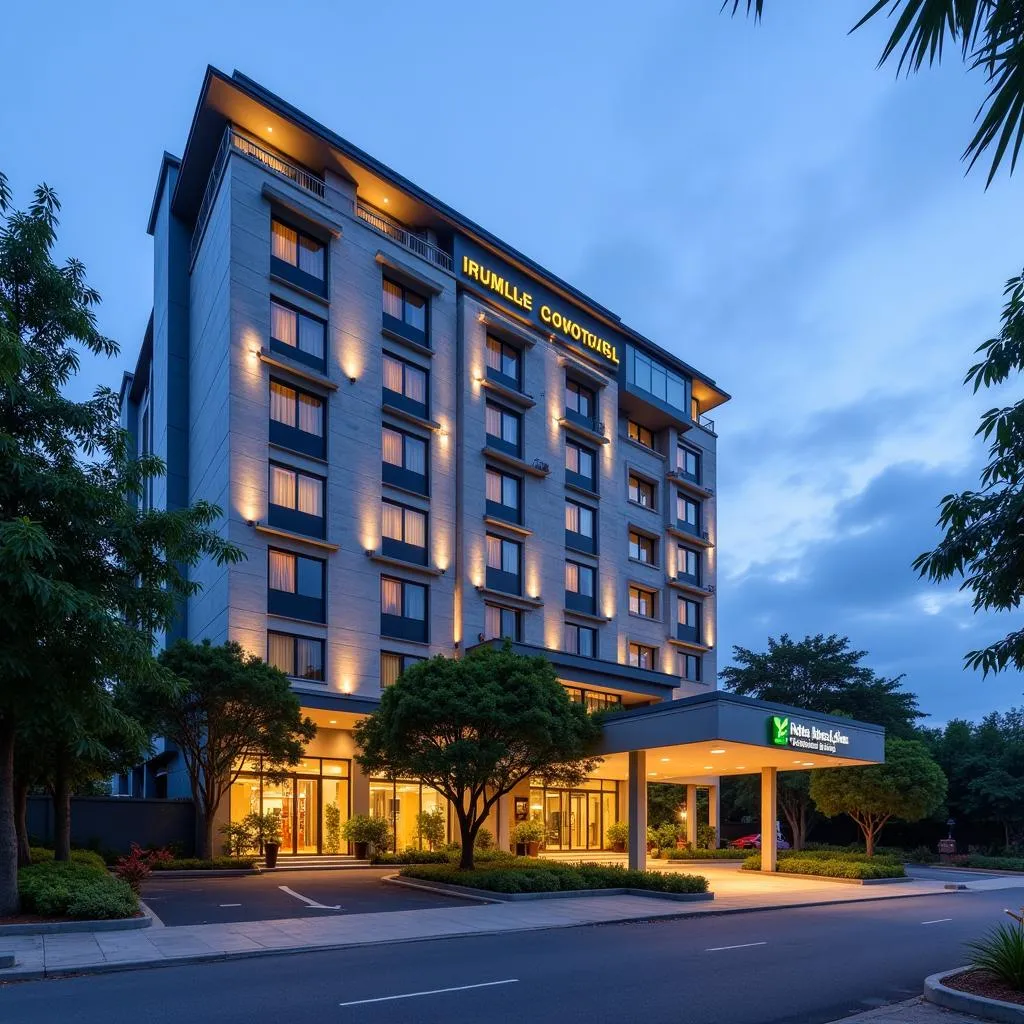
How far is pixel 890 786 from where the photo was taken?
42.3 meters

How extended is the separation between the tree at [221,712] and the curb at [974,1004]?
79.5 ft

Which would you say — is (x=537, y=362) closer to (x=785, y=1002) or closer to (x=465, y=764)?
(x=465, y=764)

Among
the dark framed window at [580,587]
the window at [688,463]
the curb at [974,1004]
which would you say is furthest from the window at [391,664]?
the curb at [974,1004]

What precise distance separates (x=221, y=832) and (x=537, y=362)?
2744 cm

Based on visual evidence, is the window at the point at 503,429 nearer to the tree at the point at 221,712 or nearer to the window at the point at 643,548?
the window at the point at 643,548

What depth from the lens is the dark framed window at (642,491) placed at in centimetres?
5962

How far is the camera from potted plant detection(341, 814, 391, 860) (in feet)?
128

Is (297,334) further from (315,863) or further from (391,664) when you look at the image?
(315,863)

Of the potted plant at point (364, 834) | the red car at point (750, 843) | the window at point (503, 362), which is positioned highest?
the window at point (503, 362)

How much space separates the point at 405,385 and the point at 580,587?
1485 cm

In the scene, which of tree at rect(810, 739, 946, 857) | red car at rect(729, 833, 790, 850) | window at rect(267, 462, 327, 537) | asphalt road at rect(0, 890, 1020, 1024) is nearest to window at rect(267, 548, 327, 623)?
window at rect(267, 462, 327, 537)

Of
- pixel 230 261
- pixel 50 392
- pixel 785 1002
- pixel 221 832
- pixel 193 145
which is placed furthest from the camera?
pixel 193 145

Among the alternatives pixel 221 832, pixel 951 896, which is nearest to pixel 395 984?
pixel 221 832

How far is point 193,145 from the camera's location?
4316 cm
